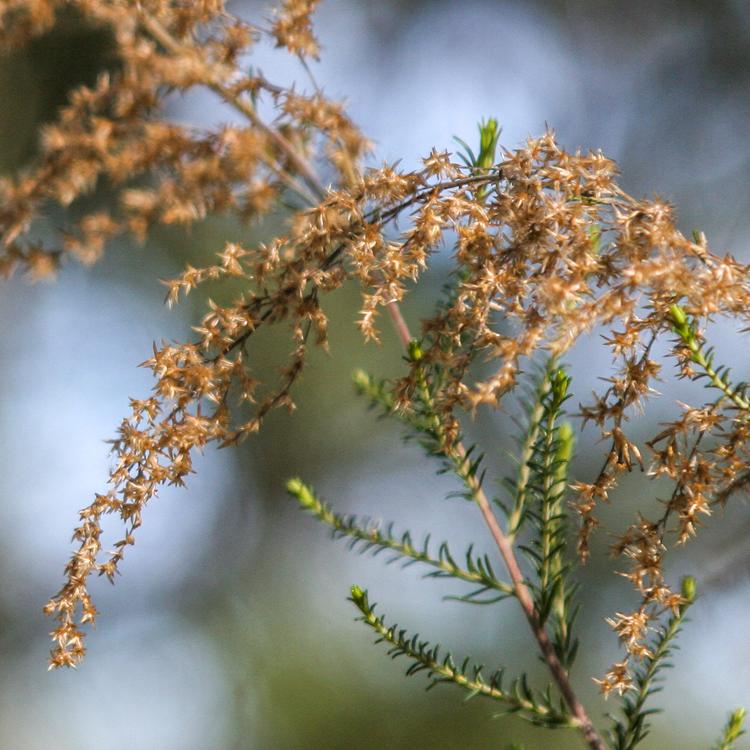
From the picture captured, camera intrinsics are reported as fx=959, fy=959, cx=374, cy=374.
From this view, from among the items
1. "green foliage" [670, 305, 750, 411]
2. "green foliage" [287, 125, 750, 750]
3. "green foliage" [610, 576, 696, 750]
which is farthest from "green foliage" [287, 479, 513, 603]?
"green foliage" [670, 305, 750, 411]

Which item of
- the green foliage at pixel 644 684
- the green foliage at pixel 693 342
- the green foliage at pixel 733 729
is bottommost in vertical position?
the green foliage at pixel 733 729

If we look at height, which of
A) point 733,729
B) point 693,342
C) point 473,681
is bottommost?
point 733,729

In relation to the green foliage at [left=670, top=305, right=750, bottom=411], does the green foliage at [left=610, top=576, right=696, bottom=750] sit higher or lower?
lower

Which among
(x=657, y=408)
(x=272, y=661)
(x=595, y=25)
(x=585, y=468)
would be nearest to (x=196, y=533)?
(x=272, y=661)

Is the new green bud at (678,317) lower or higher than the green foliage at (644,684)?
higher

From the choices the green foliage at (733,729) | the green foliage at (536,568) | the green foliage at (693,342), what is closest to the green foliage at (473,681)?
the green foliage at (536,568)

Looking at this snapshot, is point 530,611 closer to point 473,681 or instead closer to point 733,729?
point 473,681

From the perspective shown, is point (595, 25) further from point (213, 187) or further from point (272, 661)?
point (213, 187)

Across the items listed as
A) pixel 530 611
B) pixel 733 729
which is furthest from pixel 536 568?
pixel 733 729

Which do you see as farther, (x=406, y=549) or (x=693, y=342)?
(x=406, y=549)

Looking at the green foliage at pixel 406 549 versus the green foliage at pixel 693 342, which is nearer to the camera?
the green foliage at pixel 693 342

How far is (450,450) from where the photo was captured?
0.82m

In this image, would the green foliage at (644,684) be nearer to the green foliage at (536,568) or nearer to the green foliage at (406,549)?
the green foliage at (536,568)

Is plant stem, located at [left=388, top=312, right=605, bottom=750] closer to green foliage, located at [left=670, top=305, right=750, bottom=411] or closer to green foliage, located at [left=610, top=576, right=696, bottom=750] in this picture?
green foliage, located at [left=610, top=576, right=696, bottom=750]
